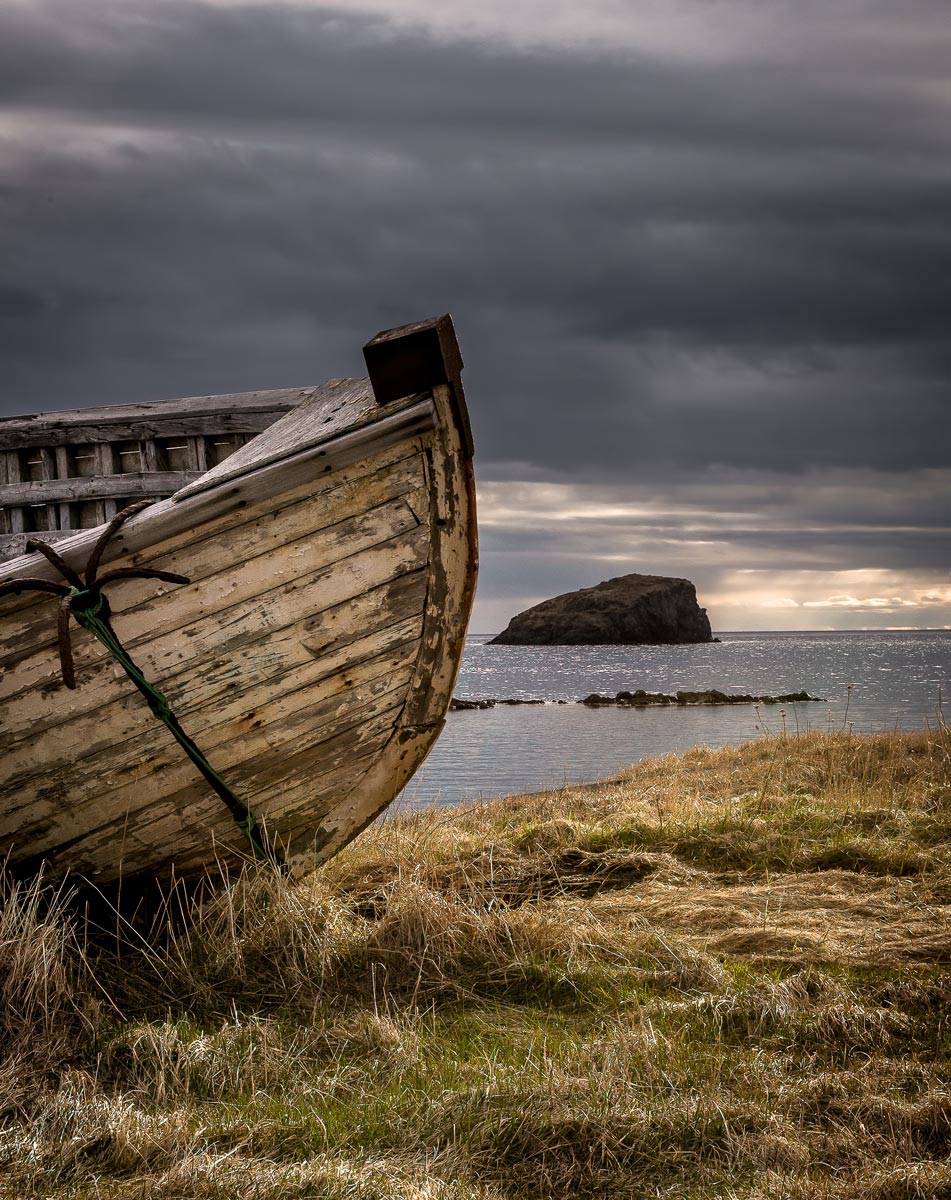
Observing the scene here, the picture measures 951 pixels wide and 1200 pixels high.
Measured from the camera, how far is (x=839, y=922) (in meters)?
4.86

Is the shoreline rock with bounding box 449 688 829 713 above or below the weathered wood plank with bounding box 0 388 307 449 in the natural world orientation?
below

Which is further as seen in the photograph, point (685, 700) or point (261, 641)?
point (685, 700)

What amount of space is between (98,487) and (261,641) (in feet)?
10.1

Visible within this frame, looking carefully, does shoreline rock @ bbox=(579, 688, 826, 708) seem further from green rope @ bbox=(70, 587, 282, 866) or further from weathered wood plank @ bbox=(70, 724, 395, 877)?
green rope @ bbox=(70, 587, 282, 866)

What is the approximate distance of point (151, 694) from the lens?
4.29 metres

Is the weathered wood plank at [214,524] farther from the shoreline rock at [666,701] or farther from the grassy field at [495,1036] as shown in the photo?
the shoreline rock at [666,701]

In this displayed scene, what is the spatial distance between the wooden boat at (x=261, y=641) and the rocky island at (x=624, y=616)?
129 m

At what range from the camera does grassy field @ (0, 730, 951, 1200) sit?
8.92 feet

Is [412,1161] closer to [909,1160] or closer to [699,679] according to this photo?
[909,1160]

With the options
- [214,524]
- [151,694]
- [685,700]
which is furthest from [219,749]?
[685,700]

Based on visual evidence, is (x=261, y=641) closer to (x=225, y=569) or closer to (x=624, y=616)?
(x=225, y=569)

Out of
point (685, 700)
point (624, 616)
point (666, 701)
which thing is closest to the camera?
point (685, 700)

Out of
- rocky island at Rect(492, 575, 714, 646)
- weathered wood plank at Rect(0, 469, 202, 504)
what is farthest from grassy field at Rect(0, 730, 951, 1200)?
rocky island at Rect(492, 575, 714, 646)

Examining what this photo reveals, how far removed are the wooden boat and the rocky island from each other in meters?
129
